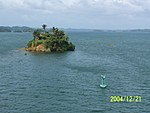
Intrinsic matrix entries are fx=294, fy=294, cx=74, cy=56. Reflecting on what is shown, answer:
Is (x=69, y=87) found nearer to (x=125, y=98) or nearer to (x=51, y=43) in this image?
(x=125, y=98)

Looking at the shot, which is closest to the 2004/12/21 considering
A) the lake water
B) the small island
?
the lake water

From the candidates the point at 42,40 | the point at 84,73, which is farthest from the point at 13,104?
the point at 42,40

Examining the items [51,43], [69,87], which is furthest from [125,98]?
[51,43]

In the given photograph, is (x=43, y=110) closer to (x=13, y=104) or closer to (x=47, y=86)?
(x=13, y=104)

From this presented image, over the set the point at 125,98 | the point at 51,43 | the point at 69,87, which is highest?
the point at 51,43

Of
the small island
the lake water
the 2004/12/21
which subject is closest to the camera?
the lake water

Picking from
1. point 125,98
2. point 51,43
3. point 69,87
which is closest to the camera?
point 125,98

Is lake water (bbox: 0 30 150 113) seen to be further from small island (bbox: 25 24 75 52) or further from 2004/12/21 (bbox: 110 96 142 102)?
small island (bbox: 25 24 75 52)

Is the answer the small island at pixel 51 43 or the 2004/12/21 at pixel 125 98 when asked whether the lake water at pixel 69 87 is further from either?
the small island at pixel 51 43

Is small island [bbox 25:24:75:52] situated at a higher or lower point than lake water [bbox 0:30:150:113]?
higher

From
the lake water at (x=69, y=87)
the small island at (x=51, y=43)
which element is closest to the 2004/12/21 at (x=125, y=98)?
the lake water at (x=69, y=87)

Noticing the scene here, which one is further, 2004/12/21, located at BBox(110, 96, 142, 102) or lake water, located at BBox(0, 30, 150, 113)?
2004/12/21, located at BBox(110, 96, 142, 102)
